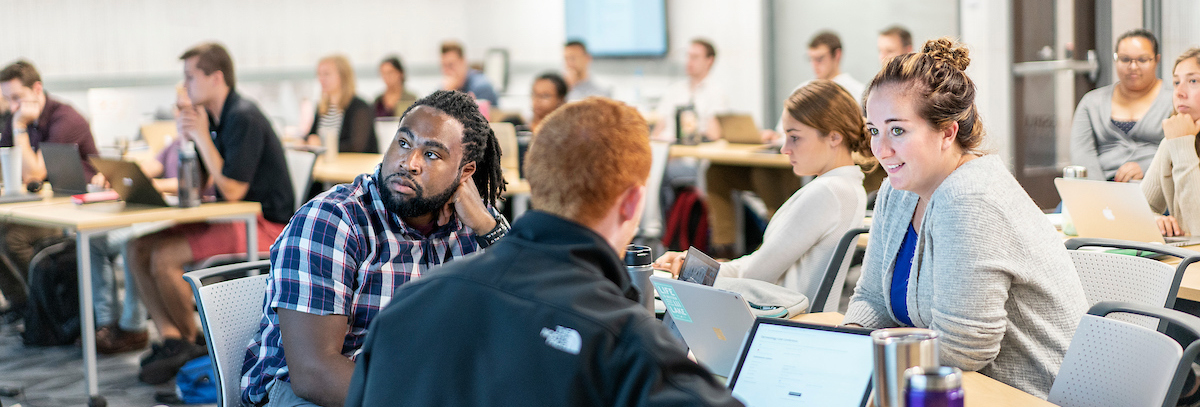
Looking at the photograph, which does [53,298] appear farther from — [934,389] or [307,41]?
[307,41]

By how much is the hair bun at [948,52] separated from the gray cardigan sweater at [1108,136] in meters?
2.74

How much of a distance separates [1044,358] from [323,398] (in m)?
1.23

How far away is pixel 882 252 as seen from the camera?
1965 millimetres

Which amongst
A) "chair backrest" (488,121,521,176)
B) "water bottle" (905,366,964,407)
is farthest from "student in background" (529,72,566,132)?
"water bottle" (905,366,964,407)

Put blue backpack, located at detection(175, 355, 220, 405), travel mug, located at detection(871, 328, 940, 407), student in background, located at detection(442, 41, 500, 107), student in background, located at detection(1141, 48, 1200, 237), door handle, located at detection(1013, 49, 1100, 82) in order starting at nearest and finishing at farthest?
travel mug, located at detection(871, 328, 940, 407) < student in background, located at detection(1141, 48, 1200, 237) < blue backpack, located at detection(175, 355, 220, 405) < door handle, located at detection(1013, 49, 1100, 82) < student in background, located at detection(442, 41, 500, 107)

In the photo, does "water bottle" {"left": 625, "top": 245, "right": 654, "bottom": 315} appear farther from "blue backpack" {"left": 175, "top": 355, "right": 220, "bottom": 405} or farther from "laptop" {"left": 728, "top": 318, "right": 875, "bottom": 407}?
"blue backpack" {"left": 175, "top": 355, "right": 220, "bottom": 405}

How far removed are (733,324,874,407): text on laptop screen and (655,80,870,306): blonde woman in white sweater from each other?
930mm

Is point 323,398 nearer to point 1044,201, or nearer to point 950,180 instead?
point 950,180

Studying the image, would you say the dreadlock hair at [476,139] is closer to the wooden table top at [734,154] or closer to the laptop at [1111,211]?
the laptop at [1111,211]

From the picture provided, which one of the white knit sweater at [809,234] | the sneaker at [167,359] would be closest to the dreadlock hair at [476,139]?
the white knit sweater at [809,234]

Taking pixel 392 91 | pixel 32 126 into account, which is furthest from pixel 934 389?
pixel 392 91

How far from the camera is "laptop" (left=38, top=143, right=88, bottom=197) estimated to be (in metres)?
4.11

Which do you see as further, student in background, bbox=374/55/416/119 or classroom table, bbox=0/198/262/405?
student in background, bbox=374/55/416/119

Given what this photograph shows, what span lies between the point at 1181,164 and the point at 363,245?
2491 millimetres
